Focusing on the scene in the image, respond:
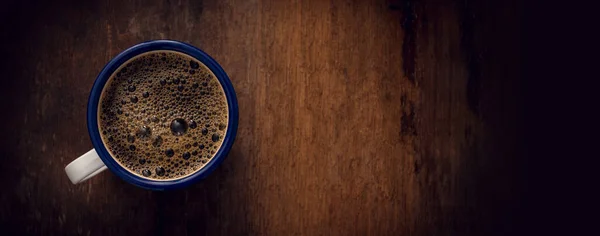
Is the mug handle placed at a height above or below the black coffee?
below

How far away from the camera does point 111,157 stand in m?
0.57

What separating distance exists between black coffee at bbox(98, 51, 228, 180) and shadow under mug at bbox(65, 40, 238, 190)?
28 mm

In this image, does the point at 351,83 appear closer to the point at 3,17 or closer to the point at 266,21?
the point at 266,21

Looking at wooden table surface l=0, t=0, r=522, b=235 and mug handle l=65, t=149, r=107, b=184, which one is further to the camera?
wooden table surface l=0, t=0, r=522, b=235

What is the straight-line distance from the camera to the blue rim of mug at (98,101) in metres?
0.57

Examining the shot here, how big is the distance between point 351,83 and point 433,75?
0.13 metres

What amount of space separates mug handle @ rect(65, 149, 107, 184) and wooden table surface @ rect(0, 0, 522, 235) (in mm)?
95

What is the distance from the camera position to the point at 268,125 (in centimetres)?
68

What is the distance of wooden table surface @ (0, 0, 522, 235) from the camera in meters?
0.67

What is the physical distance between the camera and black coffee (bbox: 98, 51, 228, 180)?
61cm

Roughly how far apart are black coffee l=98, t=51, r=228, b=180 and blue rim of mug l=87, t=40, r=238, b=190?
3 cm

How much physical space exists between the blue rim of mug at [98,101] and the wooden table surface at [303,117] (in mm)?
89

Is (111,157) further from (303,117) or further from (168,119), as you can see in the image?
(303,117)

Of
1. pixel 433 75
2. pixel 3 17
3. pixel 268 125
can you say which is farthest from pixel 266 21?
pixel 3 17
